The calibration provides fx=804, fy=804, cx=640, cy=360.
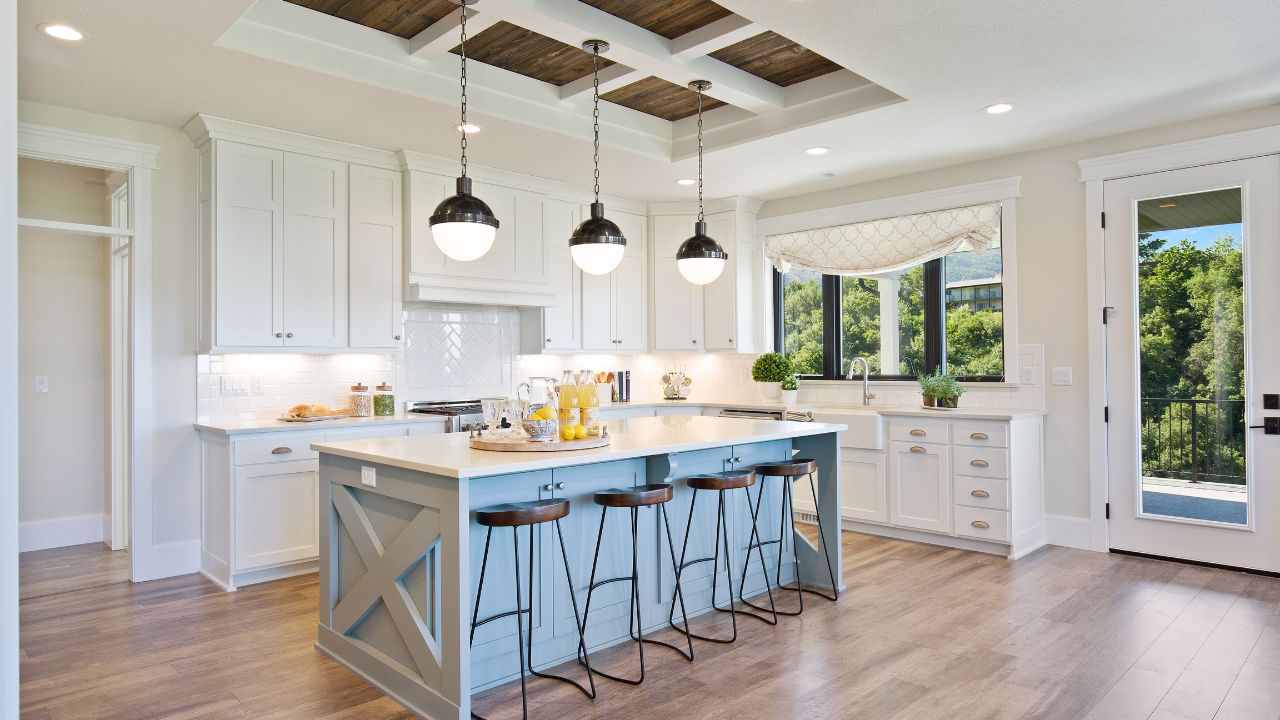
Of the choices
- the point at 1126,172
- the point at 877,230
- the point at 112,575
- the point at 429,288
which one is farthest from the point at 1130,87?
the point at 112,575

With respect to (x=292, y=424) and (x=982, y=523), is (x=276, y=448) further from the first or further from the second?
(x=982, y=523)

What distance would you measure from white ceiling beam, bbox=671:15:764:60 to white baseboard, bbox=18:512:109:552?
4.90 metres

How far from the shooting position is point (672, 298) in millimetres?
6855

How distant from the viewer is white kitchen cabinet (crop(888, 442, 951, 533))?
516 centimetres

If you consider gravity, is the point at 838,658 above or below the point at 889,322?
below

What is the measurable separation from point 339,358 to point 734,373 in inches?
130

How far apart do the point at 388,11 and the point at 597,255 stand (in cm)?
149

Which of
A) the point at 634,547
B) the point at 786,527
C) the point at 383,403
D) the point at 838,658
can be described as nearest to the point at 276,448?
the point at 383,403

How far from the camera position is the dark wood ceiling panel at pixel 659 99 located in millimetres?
4715

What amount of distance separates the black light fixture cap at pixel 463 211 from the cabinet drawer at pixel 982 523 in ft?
11.6

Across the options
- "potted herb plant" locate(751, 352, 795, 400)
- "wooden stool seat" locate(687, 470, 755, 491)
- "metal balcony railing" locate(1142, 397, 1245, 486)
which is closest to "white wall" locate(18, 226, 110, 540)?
"wooden stool seat" locate(687, 470, 755, 491)

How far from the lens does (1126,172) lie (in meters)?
4.91

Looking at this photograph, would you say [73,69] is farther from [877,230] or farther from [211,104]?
[877,230]

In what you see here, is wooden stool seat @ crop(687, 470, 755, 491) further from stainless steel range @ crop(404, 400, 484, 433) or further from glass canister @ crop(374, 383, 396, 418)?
glass canister @ crop(374, 383, 396, 418)
